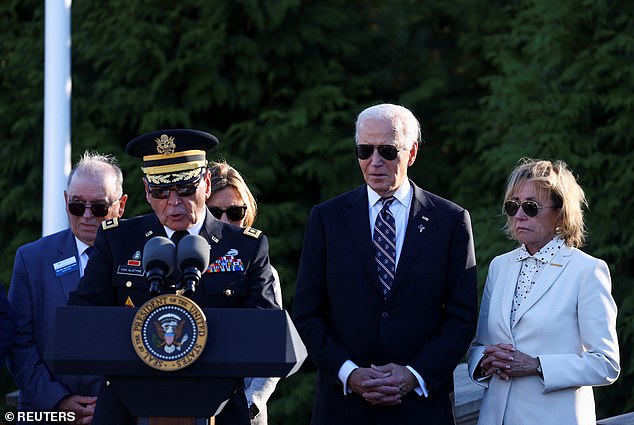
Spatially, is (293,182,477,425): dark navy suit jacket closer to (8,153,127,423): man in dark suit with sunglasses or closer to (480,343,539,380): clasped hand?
(480,343,539,380): clasped hand

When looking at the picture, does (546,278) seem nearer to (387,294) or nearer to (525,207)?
(525,207)

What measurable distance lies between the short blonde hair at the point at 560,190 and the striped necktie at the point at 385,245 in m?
0.50

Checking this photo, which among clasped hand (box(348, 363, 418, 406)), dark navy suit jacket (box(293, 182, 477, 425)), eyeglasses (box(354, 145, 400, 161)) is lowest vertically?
clasped hand (box(348, 363, 418, 406))

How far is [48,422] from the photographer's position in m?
4.28

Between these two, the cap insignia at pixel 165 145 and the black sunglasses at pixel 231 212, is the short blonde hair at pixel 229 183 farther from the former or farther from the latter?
the cap insignia at pixel 165 145

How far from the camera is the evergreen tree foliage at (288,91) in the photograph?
27.4 ft

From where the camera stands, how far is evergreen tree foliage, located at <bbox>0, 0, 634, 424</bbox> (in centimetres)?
835

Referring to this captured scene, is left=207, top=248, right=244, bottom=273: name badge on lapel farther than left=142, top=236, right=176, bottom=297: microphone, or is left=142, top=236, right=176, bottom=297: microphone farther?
left=207, top=248, right=244, bottom=273: name badge on lapel

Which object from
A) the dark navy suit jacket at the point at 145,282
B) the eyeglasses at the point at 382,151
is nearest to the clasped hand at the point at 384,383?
the dark navy suit jacket at the point at 145,282

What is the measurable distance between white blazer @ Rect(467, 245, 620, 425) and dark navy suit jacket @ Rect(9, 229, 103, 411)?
1.68 m

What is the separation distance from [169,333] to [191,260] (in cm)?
21

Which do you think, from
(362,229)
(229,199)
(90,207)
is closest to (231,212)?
(229,199)

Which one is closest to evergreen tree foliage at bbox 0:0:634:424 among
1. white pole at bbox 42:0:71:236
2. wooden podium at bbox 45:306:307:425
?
white pole at bbox 42:0:71:236

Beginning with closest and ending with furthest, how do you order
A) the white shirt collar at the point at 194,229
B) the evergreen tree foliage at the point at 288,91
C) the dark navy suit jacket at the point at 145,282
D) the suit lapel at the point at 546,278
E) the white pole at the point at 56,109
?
the dark navy suit jacket at the point at 145,282
the white shirt collar at the point at 194,229
the suit lapel at the point at 546,278
the white pole at the point at 56,109
the evergreen tree foliage at the point at 288,91
